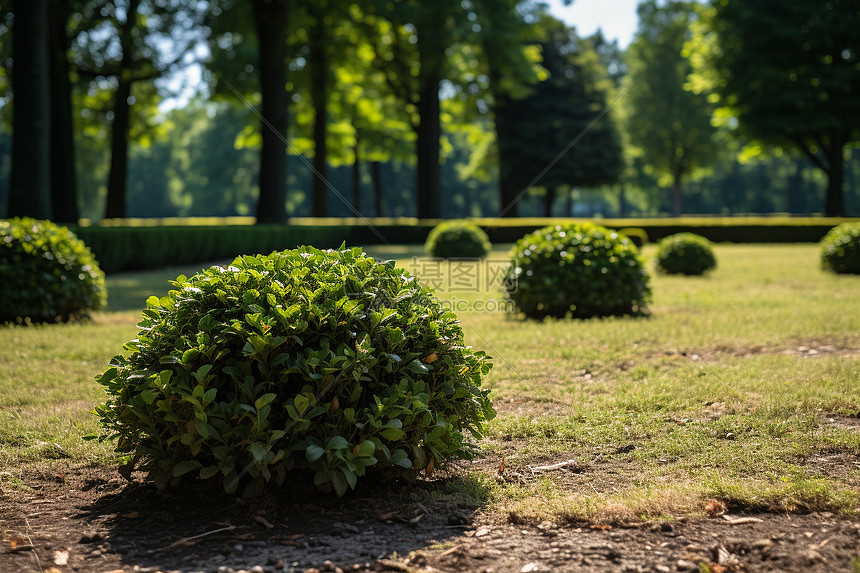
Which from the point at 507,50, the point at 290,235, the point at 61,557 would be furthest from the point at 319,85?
the point at 61,557

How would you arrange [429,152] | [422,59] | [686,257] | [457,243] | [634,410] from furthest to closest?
[429,152], [422,59], [457,243], [686,257], [634,410]

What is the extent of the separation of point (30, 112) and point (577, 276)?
41.5ft

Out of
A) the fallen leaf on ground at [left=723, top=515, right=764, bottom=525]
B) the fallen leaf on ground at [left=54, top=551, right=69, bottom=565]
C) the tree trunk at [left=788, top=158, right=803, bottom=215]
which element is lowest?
the fallen leaf on ground at [left=54, top=551, right=69, bottom=565]

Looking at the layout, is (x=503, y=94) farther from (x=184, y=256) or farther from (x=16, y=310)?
(x=16, y=310)

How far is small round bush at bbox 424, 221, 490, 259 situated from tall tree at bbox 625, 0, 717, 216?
3090 centimetres

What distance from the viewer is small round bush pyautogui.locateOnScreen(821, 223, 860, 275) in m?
13.5

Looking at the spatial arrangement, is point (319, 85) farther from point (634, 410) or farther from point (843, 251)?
point (634, 410)

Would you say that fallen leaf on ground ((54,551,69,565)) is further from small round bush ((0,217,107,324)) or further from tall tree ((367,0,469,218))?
tall tree ((367,0,469,218))

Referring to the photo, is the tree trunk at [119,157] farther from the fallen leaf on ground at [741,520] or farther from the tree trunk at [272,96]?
the fallen leaf on ground at [741,520]

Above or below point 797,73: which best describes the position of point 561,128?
below

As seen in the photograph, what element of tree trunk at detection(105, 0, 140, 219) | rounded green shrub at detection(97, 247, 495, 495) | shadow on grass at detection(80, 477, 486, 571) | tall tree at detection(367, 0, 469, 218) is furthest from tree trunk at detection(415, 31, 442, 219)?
shadow on grass at detection(80, 477, 486, 571)

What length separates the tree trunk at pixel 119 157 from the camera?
1009 inches

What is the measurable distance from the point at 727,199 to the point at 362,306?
70.5 m

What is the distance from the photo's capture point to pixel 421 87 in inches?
1107
